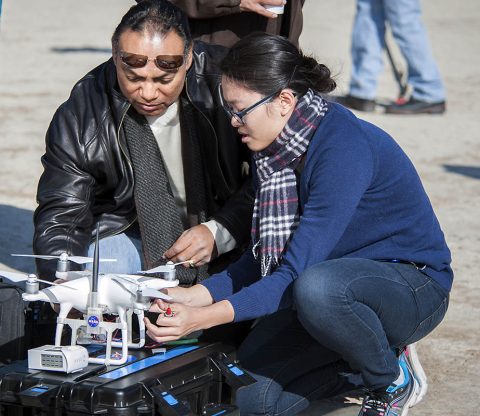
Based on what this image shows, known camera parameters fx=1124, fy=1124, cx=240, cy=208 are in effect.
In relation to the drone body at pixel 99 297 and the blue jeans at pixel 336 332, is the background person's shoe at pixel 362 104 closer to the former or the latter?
the blue jeans at pixel 336 332

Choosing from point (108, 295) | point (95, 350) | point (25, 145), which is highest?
point (108, 295)

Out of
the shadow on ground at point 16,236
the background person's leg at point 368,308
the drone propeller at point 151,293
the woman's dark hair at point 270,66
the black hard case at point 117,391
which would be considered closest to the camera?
the black hard case at point 117,391

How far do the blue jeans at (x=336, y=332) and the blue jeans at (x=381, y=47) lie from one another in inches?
215

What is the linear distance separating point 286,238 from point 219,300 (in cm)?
28

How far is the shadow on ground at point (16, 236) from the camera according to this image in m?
5.02

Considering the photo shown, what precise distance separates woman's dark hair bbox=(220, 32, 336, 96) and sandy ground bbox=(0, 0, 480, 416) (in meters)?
0.58

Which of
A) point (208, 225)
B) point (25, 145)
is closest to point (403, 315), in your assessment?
point (208, 225)

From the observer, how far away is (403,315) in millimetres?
3207

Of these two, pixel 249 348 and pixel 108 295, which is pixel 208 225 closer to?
A: pixel 249 348

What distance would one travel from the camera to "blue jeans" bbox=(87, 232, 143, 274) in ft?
12.1

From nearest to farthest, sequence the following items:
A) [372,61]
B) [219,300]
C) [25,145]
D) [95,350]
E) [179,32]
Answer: [95,350]
[219,300]
[179,32]
[25,145]
[372,61]

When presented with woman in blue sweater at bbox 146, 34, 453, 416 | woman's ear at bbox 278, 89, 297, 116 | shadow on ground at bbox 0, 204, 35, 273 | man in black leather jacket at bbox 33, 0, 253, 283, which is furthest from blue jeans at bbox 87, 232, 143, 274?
shadow on ground at bbox 0, 204, 35, 273

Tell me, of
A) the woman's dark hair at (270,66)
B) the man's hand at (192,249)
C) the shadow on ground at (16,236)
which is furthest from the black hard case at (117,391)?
the shadow on ground at (16,236)

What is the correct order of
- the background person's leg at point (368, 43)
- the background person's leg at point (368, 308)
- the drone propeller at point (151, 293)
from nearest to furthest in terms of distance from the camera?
the drone propeller at point (151, 293) → the background person's leg at point (368, 308) → the background person's leg at point (368, 43)
